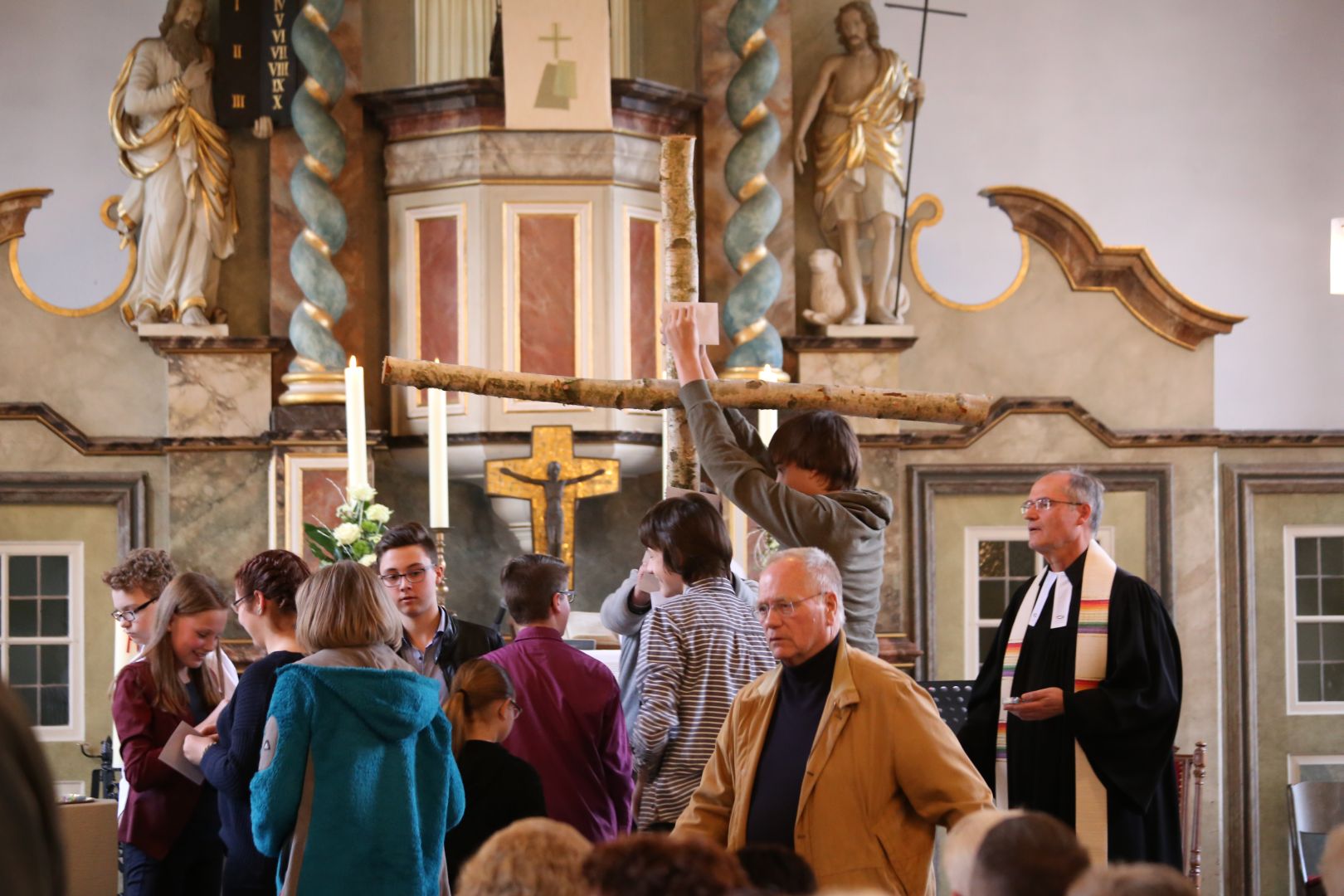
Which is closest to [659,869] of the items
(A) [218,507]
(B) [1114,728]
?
(B) [1114,728]

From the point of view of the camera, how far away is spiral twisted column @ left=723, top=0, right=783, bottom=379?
8305 millimetres

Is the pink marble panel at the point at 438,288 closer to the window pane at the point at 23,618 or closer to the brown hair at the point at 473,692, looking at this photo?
the window pane at the point at 23,618

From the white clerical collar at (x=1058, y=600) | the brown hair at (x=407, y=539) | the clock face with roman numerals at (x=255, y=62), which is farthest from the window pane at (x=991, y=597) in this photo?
the brown hair at (x=407, y=539)

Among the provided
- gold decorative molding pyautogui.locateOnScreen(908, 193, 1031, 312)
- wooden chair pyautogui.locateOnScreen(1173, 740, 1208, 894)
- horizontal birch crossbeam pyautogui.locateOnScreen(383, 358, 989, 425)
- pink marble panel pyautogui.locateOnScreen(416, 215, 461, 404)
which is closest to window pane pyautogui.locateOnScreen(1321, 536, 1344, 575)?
gold decorative molding pyautogui.locateOnScreen(908, 193, 1031, 312)

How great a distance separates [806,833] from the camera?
3.06 meters

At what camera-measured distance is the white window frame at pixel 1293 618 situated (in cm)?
916

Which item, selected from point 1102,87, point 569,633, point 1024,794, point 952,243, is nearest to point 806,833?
point 1024,794

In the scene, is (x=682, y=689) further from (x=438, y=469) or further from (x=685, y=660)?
(x=438, y=469)

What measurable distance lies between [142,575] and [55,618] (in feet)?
14.1

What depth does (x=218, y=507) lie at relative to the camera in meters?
8.00

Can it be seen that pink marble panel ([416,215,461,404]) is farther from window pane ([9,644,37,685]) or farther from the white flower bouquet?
Result: the white flower bouquet

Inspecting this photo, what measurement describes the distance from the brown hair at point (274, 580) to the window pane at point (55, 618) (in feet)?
16.6

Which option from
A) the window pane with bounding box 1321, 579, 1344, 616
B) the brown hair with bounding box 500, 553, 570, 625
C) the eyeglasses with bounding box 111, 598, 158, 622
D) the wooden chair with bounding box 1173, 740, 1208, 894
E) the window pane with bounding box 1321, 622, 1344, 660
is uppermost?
the brown hair with bounding box 500, 553, 570, 625

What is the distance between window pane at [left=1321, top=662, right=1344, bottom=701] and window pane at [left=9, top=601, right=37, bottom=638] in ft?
23.1
